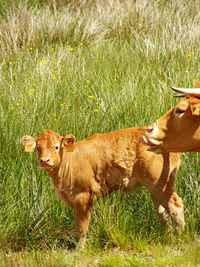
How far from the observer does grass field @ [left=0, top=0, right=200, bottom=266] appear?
5.40 metres

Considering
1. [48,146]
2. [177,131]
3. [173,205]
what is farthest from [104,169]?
[177,131]

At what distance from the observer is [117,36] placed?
12.2 meters

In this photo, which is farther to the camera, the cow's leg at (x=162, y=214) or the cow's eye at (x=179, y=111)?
the cow's leg at (x=162, y=214)

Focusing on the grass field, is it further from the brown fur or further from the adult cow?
the brown fur

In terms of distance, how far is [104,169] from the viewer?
5.60 metres

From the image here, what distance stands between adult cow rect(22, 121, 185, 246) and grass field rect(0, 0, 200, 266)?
20 centimetres

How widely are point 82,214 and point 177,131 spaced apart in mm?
1422

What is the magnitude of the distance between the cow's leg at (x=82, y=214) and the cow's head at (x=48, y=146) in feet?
1.49

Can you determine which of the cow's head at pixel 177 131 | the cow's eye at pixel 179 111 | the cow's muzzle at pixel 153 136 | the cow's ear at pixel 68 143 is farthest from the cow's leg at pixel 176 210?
the cow's ear at pixel 68 143

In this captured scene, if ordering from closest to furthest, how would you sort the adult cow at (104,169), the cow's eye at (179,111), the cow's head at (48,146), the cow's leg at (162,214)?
1. the cow's eye at (179,111)
2. the cow's head at (48,146)
3. the adult cow at (104,169)
4. the cow's leg at (162,214)

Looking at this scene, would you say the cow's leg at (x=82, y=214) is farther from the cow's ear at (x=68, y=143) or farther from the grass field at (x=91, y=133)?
the cow's ear at (x=68, y=143)

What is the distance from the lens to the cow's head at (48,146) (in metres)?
5.22

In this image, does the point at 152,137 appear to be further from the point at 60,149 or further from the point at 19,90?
the point at 19,90

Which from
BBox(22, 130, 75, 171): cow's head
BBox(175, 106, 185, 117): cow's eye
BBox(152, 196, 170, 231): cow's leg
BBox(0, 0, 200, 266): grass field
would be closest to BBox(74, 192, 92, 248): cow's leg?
BBox(0, 0, 200, 266): grass field
